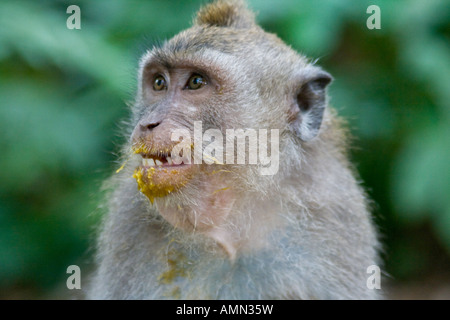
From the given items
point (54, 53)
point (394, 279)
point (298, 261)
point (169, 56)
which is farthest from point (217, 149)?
point (394, 279)

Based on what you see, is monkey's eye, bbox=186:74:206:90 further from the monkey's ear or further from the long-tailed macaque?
the monkey's ear

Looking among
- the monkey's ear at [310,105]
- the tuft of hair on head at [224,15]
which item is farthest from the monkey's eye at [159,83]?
the monkey's ear at [310,105]

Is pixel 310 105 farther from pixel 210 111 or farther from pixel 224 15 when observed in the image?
pixel 224 15

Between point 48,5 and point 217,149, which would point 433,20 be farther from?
point 48,5

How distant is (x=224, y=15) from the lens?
13.0ft

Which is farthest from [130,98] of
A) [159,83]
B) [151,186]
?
[151,186]

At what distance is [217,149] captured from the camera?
3148 mm

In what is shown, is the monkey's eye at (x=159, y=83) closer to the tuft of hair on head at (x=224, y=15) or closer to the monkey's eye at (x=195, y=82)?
the monkey's eye at (x=195, y=82)

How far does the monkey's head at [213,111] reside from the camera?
9.86ft

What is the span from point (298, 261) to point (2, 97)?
3048 millimetres

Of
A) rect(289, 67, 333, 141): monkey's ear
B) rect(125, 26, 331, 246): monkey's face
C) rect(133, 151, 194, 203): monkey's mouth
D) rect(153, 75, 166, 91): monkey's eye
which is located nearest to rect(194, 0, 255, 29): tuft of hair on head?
rect(125, 26, 331, 246): monkey's face

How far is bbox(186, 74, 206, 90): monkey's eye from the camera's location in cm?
333

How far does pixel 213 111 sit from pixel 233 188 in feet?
1.57

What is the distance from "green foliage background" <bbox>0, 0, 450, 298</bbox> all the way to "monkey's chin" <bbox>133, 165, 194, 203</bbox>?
3.85 ft
